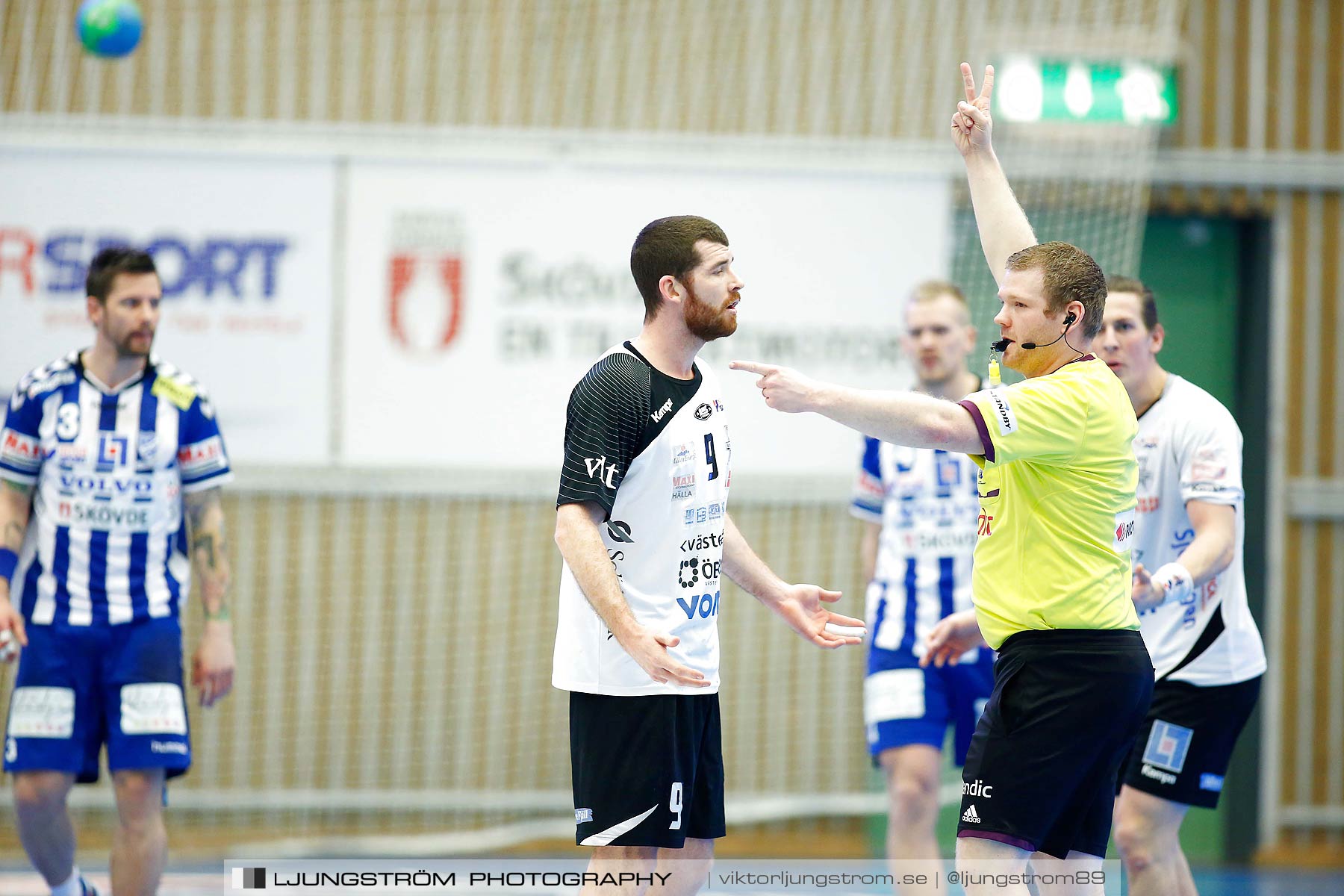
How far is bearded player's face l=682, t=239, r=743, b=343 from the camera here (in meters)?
3.70

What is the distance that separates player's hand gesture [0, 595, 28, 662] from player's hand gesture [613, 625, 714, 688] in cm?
251

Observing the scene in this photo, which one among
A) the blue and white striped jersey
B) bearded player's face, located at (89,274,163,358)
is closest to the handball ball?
bearded player's face, located at (89,274,163,358)

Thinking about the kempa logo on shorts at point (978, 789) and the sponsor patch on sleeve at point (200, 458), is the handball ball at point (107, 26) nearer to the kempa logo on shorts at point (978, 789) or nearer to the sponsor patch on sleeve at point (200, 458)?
the sponsor patch on sleeve at point (200, 458)

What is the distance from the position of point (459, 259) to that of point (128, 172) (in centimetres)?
187

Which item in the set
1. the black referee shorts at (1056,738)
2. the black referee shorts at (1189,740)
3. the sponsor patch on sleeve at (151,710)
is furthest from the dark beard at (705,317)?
the sponsor patch on sleeve at (151,710)

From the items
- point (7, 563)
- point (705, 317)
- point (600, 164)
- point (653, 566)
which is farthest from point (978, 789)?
point (600, 164)

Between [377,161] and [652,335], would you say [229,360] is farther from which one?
[652,335]

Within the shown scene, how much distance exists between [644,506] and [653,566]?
168mm

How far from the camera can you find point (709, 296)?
3695 mm

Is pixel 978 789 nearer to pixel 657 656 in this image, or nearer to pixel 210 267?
pixel 657 656

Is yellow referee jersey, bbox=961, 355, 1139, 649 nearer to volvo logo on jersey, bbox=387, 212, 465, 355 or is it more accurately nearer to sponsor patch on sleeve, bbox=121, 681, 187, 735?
sponsor patch on sleeve, bbox=121, 681, 187, 735

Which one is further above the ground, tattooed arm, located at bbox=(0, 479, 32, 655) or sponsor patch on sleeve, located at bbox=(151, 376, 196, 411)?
sponsor patch on sleeve, located at bbox=(151, 376, 196, 411)

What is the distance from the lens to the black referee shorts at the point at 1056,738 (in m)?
3.38

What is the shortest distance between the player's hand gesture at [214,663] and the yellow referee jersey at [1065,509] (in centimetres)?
290
